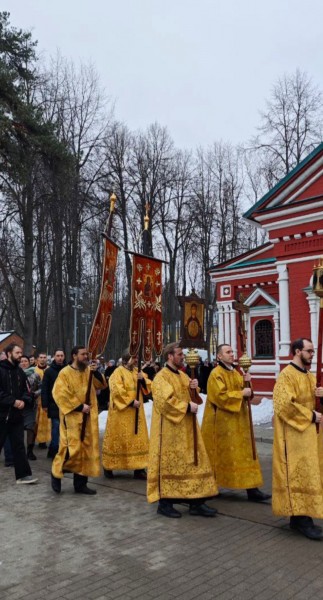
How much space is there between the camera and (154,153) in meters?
32.8

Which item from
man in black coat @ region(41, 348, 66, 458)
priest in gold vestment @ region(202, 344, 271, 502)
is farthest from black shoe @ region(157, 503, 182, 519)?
man in black coat @ region(41, 348, 66, 458)

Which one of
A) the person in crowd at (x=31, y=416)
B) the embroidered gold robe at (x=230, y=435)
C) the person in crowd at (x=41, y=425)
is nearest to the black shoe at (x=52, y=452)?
the person in crowd at (x=31, y=416)

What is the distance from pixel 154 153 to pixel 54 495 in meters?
28.7

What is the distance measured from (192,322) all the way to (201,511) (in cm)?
229

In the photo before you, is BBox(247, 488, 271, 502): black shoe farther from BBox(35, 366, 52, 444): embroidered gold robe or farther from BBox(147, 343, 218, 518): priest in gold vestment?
BBox(35, 366, 52, 444): embroidered gold robe

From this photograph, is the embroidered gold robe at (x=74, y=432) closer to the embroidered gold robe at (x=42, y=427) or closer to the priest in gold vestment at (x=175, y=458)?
the priest in gold vestment at (x=175, y=458)

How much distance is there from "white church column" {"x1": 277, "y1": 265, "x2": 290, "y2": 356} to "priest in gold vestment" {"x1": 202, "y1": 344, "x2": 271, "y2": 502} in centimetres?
779

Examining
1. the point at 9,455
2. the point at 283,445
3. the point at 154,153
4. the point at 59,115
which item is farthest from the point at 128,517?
the point at 154,153

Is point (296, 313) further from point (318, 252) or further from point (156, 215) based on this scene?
point (156, 215)

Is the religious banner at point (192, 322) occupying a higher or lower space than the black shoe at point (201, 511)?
higher

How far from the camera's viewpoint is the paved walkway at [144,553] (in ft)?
12.4

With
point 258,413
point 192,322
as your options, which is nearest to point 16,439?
point 192,322

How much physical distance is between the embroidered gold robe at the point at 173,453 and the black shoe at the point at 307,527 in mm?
884

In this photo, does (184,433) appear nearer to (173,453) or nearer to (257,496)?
(173,453)
